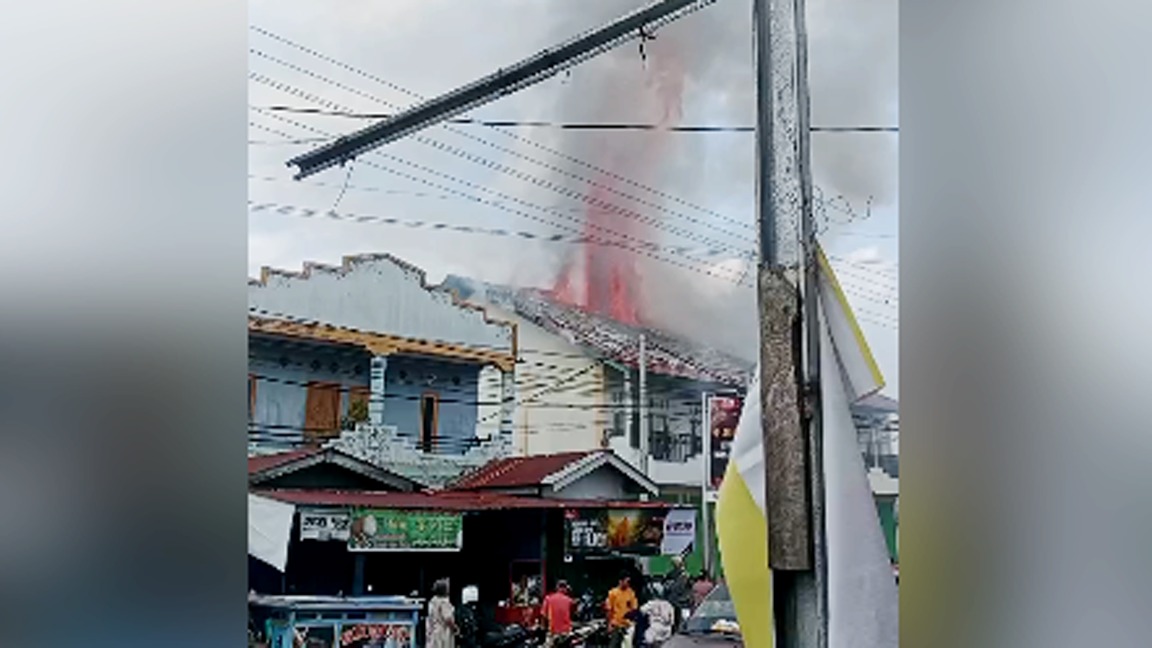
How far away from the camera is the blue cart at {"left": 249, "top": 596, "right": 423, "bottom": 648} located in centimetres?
274

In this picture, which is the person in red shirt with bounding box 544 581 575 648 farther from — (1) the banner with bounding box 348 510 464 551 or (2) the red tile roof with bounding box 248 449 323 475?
(2) the red tile roof with bounding box 248 449 323 475

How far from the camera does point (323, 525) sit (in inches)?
109

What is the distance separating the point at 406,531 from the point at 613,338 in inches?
20.4

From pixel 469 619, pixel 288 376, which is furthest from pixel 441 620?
pixel 288 376

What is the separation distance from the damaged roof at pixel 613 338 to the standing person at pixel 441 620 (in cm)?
51

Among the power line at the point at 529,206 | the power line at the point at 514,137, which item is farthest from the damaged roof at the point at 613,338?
the power line at the point at 514,137

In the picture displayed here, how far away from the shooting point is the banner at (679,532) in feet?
9.61

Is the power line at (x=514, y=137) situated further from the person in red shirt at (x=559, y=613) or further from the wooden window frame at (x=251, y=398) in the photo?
the person in red shirt at (x=559, y=613)

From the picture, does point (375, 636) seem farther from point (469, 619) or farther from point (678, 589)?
point (678, 589)

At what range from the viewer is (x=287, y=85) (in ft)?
9.04
